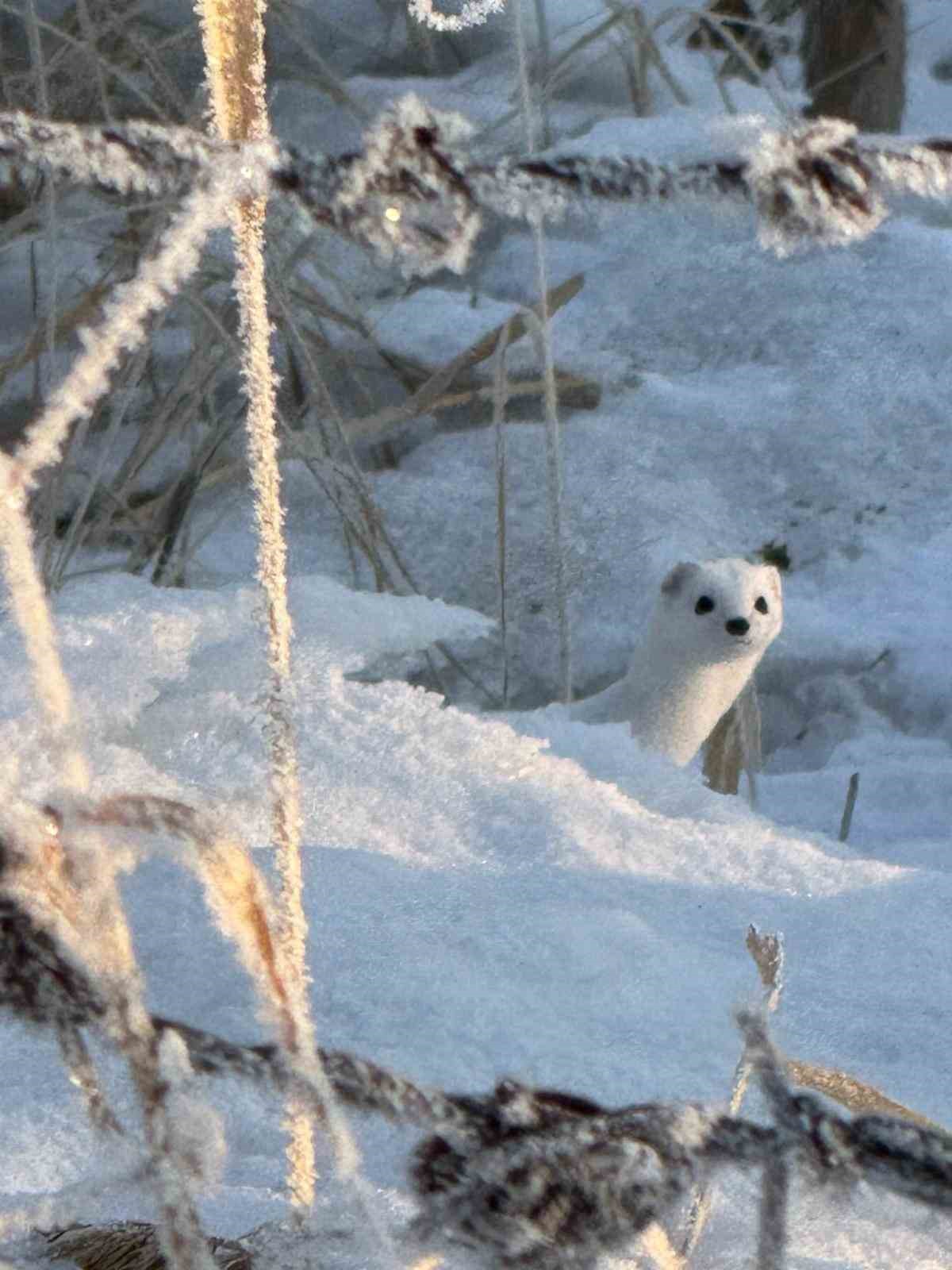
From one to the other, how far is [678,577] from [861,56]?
184cm

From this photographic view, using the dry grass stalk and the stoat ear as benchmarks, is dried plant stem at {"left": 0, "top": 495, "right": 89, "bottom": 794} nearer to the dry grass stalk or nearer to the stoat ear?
the dry grass stalk

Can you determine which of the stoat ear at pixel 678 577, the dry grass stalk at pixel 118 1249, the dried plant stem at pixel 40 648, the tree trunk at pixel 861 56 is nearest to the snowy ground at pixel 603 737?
the dry grass stalk at pixel 118 1249

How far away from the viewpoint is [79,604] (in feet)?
5.96

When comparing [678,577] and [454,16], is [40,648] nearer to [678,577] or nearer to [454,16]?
[454,16]

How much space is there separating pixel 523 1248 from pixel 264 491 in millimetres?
248

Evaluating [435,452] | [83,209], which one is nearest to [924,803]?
[435,452]

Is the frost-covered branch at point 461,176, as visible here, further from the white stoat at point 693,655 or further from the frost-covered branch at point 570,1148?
the white stoat at point 693,655

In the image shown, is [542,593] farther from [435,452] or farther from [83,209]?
[83,209]

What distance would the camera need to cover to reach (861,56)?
4.16 m

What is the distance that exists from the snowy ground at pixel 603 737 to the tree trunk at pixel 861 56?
380mm

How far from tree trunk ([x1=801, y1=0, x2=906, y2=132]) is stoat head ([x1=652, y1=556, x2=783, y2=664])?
1.67 meters

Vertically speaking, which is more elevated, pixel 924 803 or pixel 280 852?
pixel 280 852

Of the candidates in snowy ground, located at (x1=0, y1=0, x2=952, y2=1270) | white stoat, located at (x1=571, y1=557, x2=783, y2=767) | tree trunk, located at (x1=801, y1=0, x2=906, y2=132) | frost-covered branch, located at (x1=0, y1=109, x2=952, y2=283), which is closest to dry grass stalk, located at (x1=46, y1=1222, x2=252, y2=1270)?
snowy ground, located at (x1=0, y1=0, x2=952, y2=1270)

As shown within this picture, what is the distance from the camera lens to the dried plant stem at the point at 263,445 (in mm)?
553
